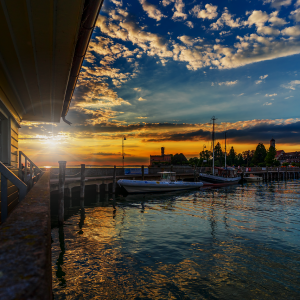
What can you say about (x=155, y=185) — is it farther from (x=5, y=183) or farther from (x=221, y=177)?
(x=5, y=183)

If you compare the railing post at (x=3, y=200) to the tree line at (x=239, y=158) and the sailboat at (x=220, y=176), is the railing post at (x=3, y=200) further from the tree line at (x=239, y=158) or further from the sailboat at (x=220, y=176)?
the tree line at (x=239, y=158)

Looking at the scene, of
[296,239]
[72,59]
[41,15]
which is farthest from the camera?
[296,239]

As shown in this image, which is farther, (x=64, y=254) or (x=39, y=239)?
(x=64, y=254)

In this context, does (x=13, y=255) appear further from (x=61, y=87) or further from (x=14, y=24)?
(x=61, y=87)

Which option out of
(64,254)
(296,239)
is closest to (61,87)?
(64,254)

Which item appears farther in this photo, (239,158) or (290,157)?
(290,157)

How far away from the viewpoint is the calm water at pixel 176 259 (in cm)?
554

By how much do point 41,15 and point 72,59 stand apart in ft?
4.59

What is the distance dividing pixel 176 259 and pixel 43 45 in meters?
6.97

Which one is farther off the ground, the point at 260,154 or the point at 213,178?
the point at 260,154

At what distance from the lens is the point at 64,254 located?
773 centimetres

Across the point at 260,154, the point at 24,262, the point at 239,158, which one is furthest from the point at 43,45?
the point at 239,158

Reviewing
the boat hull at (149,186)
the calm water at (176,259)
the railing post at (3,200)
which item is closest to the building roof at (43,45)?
the railing post at (3,200)

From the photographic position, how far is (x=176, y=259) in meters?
7.33
